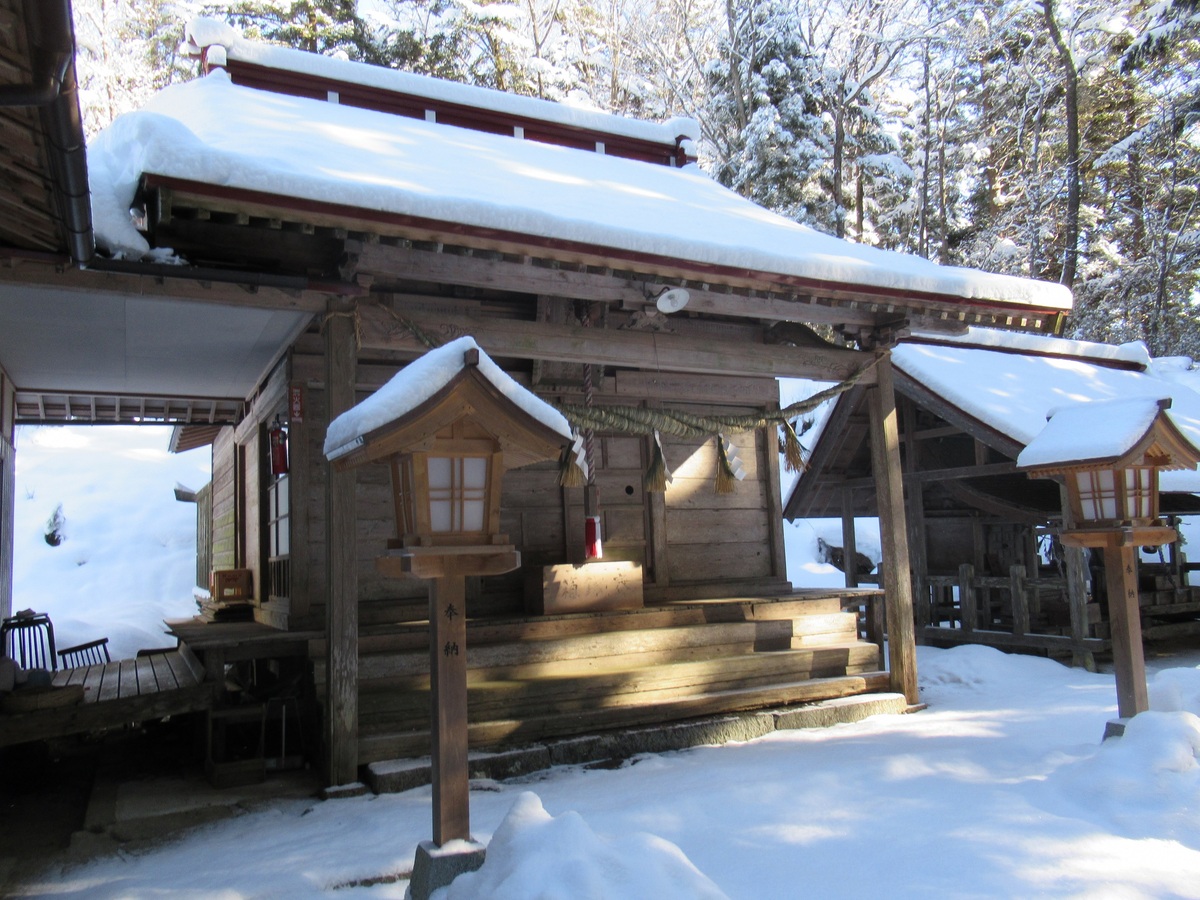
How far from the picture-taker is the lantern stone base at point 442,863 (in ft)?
10.4

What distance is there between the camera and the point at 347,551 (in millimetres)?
5574

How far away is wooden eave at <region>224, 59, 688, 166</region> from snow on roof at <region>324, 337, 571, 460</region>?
25.5ft

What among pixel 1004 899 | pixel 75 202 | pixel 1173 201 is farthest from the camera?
pixel 1173 201

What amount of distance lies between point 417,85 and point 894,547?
769cm

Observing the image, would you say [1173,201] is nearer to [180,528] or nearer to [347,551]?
[347,551]

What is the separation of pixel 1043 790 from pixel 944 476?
257 inches

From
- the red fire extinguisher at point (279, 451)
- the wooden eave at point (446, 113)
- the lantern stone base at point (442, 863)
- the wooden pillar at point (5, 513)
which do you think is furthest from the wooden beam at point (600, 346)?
the wooden eave at point (446, 113)

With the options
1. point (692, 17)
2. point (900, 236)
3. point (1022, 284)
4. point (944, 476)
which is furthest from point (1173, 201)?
point (1022, 284)

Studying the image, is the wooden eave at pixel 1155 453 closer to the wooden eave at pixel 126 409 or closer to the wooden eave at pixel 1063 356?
the wooden eave at pixel 1063 356

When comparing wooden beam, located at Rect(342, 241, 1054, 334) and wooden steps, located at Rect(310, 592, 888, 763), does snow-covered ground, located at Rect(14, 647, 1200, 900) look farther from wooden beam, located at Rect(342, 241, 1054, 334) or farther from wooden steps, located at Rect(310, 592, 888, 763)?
wooden beam, located at Rect(342, 241, 1054, 334)

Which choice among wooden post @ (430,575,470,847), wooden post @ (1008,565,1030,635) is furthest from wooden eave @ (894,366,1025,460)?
wooden post @ (430,575,470,847)

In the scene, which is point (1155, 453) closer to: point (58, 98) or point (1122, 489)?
point (1122, 489)

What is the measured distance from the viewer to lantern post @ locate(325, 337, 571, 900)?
10.4 ft

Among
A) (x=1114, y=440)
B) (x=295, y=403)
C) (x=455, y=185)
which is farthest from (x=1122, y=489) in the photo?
(x=295, y=403)
